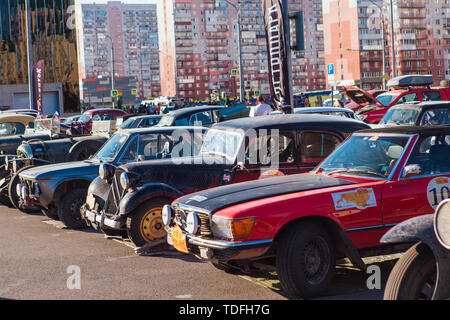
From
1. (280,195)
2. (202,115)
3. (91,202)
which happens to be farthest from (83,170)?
(202,115)

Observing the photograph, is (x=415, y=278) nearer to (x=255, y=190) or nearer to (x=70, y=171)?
(x=255, y=190)

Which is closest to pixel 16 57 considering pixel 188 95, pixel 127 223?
pixel 127 223

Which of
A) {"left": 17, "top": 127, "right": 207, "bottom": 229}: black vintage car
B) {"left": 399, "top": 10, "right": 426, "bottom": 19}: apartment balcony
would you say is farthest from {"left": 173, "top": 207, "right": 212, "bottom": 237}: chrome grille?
{"left": 399, "top": 10, "right": 426, "bottom": 19}: apartment balcony

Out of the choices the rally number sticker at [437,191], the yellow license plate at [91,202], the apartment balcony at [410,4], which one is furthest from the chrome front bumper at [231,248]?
the apartment balcony at [410,4]

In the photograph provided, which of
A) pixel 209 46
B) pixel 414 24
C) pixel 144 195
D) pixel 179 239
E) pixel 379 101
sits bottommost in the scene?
pixel 179 239

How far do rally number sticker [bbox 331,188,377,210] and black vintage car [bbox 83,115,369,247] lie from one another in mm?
2250

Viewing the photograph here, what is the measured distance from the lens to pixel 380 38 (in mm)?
119625

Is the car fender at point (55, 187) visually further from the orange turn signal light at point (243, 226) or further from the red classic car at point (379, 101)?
the red classic car at point (379, 101)

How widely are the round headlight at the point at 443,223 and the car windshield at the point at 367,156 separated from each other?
2.29 m

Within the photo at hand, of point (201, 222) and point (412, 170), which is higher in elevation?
point (412, 170)

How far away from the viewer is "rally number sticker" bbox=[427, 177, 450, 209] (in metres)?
6.27

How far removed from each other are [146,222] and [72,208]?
118 inches

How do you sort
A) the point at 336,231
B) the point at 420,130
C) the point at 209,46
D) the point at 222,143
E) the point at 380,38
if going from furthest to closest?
the point at 209,46
the point at 380,38
the point at 222,143
the point at 420,130
the point at 336,231
